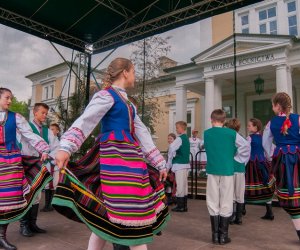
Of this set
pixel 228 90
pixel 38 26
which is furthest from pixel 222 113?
pixel 228 90

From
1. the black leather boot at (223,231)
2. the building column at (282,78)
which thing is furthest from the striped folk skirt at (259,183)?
the building column at (282,78)

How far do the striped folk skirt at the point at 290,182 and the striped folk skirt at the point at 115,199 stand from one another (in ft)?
6.42

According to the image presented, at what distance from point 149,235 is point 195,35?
14790mm

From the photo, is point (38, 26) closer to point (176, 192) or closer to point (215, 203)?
point (176, 192)

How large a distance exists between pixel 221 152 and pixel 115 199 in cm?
200

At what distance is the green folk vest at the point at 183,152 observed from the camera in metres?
5.36

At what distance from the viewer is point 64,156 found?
5.67 ft

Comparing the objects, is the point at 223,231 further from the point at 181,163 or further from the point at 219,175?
the point at 181,163

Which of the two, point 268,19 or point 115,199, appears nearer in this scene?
point 115,199

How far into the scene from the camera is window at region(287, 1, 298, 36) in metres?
12.1

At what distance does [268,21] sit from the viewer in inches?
510

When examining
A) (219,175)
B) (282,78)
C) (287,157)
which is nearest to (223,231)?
(219,175)

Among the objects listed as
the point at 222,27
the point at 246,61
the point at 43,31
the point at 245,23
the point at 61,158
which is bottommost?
the point at 61,158

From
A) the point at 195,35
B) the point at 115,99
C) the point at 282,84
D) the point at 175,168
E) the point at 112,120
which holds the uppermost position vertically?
the point at 195,35
